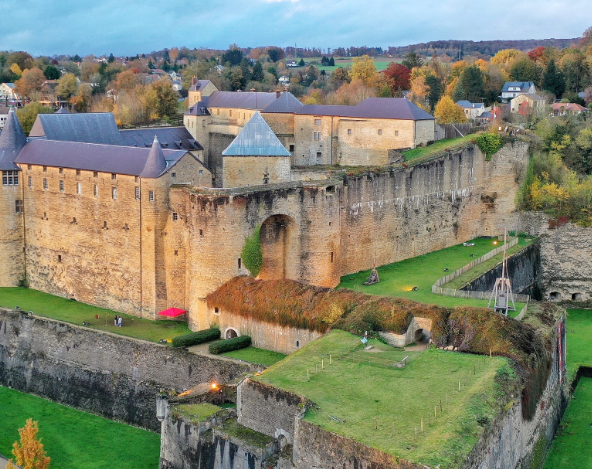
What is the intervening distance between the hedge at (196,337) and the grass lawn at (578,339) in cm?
1372

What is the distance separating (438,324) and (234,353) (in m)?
7.61

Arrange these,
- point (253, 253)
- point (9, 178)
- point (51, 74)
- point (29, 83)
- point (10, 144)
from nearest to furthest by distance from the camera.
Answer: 1. point (253, 253)
2. point (9, 178)
3. point (10, 144)
4. point (29, 83)
5. point (51, 74)

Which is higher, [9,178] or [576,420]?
[9,178]

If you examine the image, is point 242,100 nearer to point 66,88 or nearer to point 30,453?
point 30,453

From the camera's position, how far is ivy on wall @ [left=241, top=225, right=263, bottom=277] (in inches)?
1453

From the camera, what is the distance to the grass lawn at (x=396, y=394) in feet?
78.6

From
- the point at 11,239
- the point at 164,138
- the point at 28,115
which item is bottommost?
the point at 11,239

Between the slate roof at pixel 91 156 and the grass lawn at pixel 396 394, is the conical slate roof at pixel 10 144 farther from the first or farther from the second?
the grass lawn at pixel 396 394

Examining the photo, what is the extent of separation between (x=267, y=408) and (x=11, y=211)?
21211 mm

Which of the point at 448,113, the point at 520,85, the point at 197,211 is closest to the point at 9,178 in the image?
the point at 197,211

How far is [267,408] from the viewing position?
27844 millimetres

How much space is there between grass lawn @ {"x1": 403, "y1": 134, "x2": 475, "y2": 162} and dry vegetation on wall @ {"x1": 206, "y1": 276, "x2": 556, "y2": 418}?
16.2 metres

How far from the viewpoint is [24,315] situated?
39312mm

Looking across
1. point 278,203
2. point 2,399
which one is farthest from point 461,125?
point 2,399
